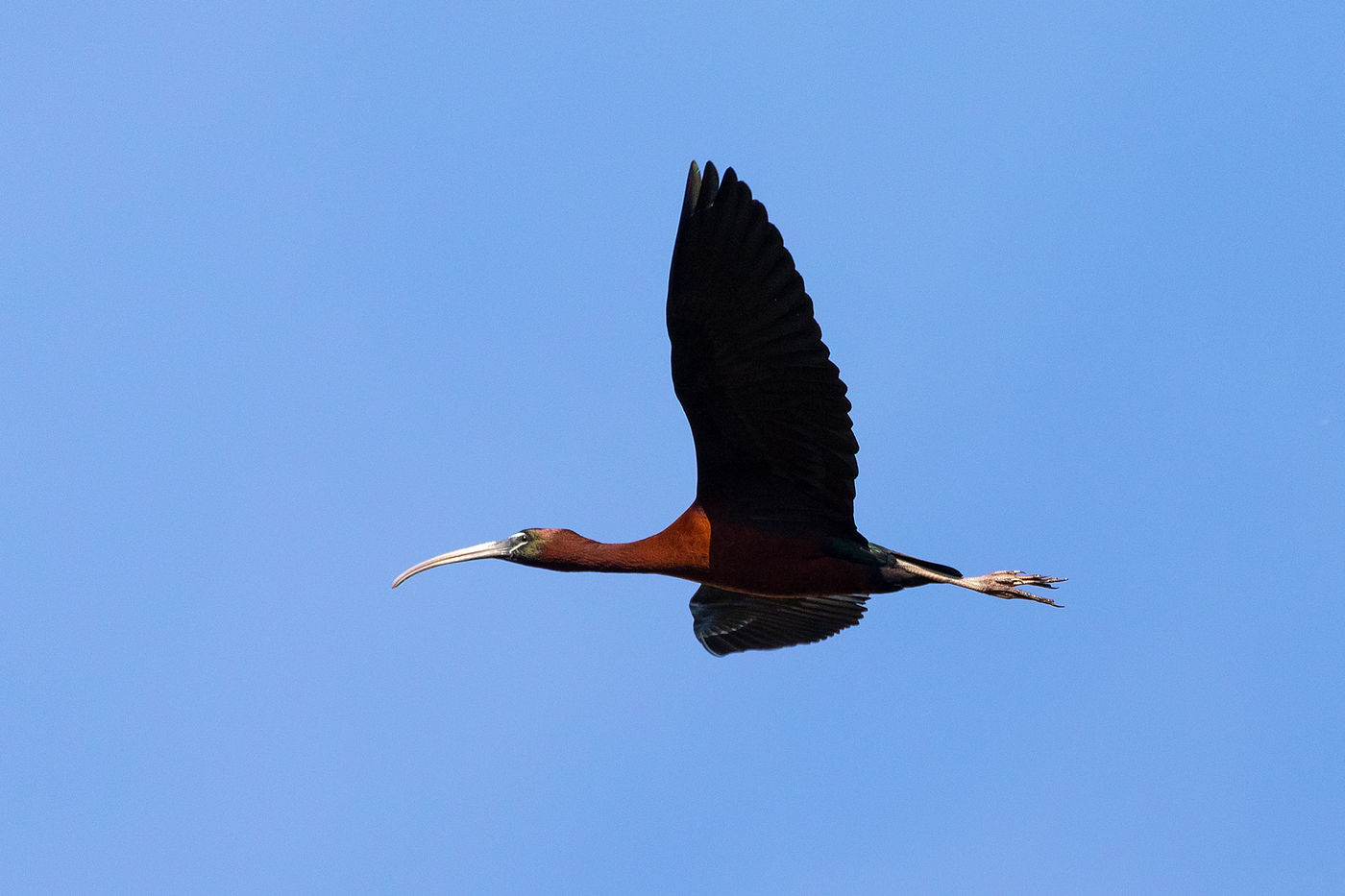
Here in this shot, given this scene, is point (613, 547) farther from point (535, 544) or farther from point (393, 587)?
point (393, 587)

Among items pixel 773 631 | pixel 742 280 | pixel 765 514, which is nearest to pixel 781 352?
pixel 742 280

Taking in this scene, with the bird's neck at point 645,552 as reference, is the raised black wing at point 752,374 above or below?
above

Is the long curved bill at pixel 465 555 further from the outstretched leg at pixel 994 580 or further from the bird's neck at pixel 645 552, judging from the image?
the outstretched leg at pixel 994 580

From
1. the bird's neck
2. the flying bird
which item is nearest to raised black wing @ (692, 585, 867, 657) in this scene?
the flying bird

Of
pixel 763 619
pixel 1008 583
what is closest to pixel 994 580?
pixel 1008 583

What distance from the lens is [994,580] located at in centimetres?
1290

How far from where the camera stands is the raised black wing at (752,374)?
36.5 feet

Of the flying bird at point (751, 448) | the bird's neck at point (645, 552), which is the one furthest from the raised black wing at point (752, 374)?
the bird's neck at point (645, 552)

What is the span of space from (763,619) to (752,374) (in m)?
3.74

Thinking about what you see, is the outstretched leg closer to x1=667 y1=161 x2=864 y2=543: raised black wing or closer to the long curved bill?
x1=667 y1=161 x2=864 y2=543: raised black wing

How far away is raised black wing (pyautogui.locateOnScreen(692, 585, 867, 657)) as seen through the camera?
47.4 feet

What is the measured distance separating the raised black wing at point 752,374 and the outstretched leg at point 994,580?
548 mm

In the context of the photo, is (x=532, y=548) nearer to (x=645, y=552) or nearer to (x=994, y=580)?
(x=645, y=552)

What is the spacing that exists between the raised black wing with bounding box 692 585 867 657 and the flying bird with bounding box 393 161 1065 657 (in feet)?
5.23
